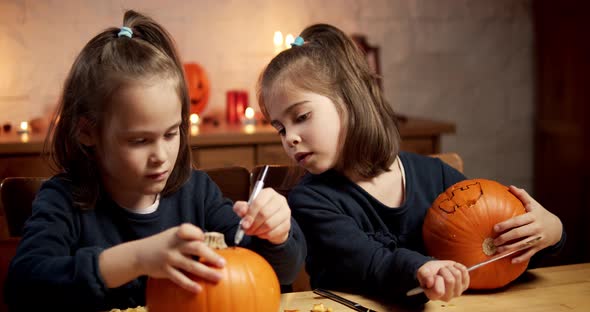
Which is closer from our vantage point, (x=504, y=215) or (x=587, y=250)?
(x=504, y=215)

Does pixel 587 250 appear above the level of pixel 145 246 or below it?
below

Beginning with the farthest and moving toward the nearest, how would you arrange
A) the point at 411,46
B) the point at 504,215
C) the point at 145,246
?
the point at 411,46
the point at 504,215
the point at 145,246

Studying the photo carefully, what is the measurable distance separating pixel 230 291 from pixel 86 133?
1.53 feet

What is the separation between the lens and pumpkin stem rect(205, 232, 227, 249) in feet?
3.29

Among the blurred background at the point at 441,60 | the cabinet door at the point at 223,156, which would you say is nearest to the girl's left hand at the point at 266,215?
the cabinet door at the point at 223,156

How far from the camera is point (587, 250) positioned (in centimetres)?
346

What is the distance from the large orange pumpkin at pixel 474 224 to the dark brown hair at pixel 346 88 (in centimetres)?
20

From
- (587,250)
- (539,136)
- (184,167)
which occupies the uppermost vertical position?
(184,167)

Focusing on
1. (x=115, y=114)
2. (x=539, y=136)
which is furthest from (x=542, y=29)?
(x=115, y=114)

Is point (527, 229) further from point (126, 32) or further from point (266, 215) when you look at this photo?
point (126, 32)

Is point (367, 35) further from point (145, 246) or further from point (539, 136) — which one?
point (145, 246)

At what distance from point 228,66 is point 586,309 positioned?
2466 mm

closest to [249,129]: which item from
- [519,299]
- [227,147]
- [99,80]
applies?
[227,147]

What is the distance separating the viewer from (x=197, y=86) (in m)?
3.16
